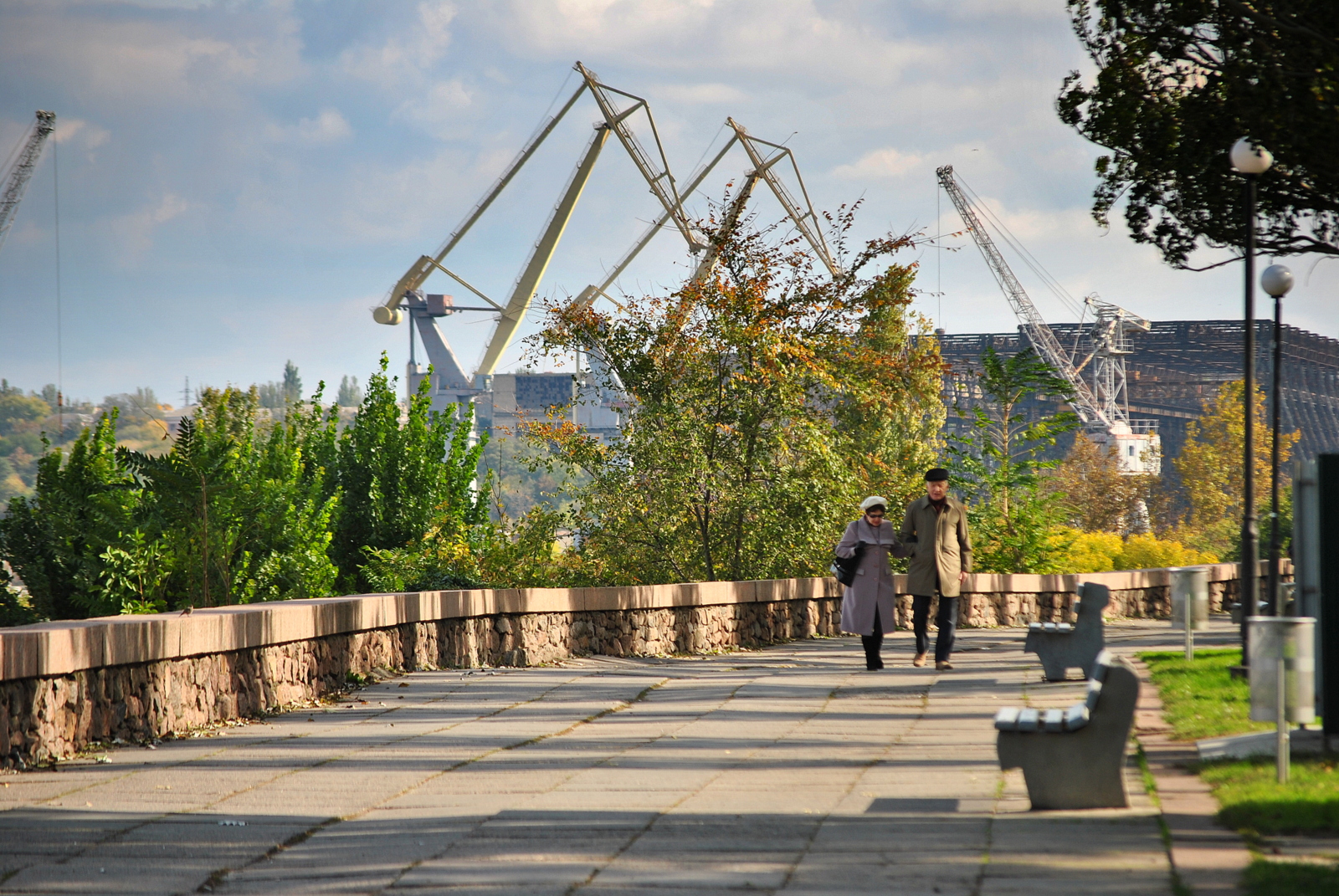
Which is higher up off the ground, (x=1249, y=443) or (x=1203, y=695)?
(x=1249, y=443)

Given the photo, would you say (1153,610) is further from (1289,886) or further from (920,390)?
(1289,886)

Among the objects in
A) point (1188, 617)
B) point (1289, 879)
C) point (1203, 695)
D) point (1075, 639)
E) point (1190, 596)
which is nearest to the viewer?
point (1289, 879)

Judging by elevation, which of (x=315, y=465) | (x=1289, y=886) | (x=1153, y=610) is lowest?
(x=1153, y=610)

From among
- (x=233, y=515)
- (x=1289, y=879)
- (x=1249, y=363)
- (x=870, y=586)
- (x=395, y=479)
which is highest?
(x=1249, y=363)

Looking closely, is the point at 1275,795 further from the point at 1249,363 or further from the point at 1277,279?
the point at 1277,279

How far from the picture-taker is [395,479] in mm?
18766

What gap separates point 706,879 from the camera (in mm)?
3600

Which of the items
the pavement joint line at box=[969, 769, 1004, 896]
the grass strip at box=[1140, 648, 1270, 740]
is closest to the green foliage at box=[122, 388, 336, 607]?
the grass strip at box=[1140, 648, 1270, 740]

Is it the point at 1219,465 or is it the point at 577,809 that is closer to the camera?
the point at 577,809

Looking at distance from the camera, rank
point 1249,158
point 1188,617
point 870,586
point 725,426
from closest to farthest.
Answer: point 1249,158, point 870,586, point 1188,617, point 725,426

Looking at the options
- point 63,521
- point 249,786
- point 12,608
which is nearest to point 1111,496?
point 63,521

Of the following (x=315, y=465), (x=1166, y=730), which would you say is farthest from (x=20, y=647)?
(x=315, y=465)

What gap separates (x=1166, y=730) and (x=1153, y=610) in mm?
17638

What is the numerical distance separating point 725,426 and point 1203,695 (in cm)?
776
